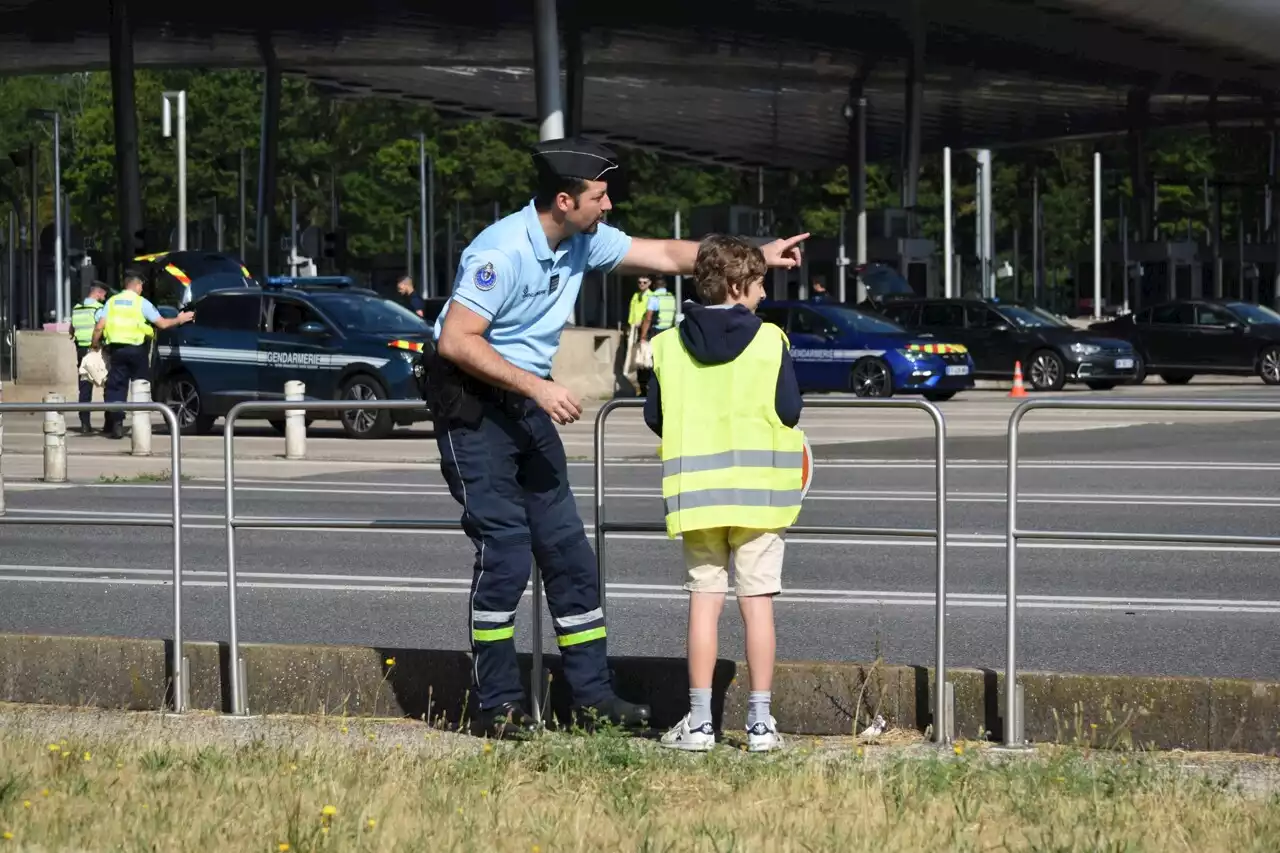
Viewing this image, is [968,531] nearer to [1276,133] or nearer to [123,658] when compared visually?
[123,658]

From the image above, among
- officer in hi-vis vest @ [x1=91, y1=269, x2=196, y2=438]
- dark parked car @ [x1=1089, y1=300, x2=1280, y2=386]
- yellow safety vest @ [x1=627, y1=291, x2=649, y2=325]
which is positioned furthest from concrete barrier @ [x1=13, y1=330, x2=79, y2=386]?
dark parked car @ [x1=1089, y1=300, x2=1280, y2=386]

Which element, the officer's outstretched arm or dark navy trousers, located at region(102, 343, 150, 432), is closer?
the officer's outstretched arm

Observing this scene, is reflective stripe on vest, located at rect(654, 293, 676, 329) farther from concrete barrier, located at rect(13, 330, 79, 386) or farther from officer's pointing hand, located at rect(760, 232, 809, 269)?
officer's pointing hand, located at rect(760, 232, 809, 269)

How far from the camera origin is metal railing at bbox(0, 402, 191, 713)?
795 centimetres

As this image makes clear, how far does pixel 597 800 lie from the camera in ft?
19.2

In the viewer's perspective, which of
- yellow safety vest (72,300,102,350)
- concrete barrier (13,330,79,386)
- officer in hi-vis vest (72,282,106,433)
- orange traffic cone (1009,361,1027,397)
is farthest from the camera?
concrete barrier (13,330,79,386)

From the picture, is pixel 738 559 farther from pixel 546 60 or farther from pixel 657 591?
pixel 546 60

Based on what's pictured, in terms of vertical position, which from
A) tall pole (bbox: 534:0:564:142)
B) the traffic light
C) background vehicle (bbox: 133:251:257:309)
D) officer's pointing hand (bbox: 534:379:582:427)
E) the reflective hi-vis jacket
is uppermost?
tall pole (bbox: 534:0:564:142)

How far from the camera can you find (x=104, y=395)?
26.1 meters

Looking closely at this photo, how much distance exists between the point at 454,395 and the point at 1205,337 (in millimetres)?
32568

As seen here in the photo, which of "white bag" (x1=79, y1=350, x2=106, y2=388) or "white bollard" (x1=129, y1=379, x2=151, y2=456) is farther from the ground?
"white bag" (x1=79, y1=350, x2=106, y2=388)

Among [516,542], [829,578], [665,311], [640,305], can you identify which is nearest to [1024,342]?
[665,311]

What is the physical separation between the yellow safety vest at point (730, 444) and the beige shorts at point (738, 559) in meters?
0.07

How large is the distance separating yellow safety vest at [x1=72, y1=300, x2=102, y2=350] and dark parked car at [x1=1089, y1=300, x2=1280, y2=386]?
1838 cm
